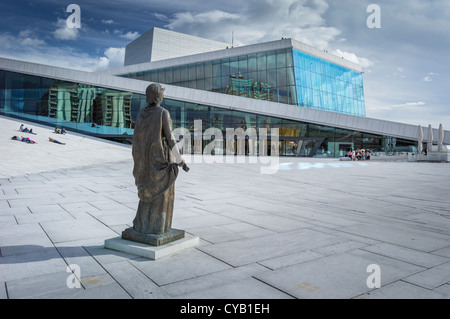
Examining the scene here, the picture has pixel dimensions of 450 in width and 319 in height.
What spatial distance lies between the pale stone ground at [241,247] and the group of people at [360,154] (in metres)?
23.7

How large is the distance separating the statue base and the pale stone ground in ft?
0.98

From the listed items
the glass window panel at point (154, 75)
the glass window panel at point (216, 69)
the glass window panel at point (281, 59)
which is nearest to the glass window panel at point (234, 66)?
the glass window panel at point (216, 69)

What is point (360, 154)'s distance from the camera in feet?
108

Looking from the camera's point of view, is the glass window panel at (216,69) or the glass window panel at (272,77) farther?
the glass window panel at (216,69)

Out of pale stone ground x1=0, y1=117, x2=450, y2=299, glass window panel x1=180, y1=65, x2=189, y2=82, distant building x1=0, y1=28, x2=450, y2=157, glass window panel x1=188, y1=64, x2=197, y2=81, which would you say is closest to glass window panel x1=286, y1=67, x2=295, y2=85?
distant building x1=0, y1=28, x2=450, y2=157

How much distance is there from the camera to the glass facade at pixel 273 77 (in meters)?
40.1

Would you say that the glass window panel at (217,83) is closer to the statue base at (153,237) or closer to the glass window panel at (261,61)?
the glass window panel at (261,61)

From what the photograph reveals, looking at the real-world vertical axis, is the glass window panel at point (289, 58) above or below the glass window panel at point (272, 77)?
above

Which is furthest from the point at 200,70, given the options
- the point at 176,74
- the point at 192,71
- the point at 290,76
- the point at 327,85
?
the point at 327,85

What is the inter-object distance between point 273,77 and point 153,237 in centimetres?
3861

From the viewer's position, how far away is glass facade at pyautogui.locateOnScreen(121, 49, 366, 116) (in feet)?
131
